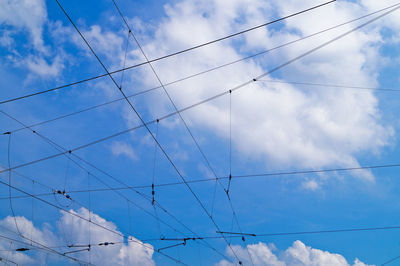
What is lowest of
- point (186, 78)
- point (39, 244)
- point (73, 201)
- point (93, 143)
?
point (39, 244)

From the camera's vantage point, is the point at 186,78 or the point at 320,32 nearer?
the point at 320,32

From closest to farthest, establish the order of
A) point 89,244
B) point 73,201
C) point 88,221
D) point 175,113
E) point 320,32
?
1. point 320,32
2. point 175,113
3. point 73,201
4. point 88,221
5. point 89,244

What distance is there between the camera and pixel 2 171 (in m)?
15.7

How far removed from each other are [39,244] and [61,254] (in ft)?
13.5

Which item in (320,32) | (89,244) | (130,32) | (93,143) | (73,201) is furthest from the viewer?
(89,244)

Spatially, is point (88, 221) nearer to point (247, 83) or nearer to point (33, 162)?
point (33, 162)

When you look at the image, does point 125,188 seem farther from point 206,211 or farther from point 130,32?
point 130,32

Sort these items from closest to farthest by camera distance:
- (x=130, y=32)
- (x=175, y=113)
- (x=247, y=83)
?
(x=130, y=32) < (x=247, y=83) < (x=175, y=113)

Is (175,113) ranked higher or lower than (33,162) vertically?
higher

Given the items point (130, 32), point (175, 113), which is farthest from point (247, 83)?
point (130, 32)

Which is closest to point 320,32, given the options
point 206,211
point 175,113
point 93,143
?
point 175,113

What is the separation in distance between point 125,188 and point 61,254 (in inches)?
349

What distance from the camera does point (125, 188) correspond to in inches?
867

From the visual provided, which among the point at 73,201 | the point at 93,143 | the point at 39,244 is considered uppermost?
the point at 93,143
